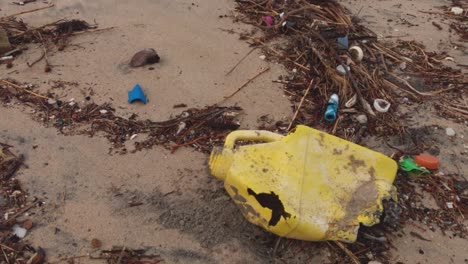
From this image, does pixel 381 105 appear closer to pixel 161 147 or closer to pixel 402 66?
pixel 402 66

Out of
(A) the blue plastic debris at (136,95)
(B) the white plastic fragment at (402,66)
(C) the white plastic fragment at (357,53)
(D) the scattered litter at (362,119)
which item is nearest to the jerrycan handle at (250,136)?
(D) the scattered litter at (362,119)

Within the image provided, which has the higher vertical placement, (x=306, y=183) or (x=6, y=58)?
(x=306, y=183)

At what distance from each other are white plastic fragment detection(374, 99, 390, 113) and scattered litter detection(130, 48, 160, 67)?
1.78 meters

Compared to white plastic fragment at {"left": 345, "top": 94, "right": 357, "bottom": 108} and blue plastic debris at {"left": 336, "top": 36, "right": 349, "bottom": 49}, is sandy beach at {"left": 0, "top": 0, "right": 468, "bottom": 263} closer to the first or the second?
white plastic fragment at {"left": 345, "top": 94, "right": 357, "bottom": 108}

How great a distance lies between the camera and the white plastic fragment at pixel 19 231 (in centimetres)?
219

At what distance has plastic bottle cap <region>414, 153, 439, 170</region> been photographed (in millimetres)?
2634

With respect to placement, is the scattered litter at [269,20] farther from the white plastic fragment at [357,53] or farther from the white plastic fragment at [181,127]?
the white plastic fragment at [181,127]

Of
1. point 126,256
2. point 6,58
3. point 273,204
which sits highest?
point 273,204

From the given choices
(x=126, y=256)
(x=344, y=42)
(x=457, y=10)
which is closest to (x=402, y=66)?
(x=344, y=42)

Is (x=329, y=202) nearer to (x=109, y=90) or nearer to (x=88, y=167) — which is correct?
(x=88, y=167)

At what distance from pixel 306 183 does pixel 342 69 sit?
5.20 ft

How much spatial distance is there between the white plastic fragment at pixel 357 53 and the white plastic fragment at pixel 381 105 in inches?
21.7

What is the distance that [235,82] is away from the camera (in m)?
3.34

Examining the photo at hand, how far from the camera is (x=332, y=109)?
→ 303cm
